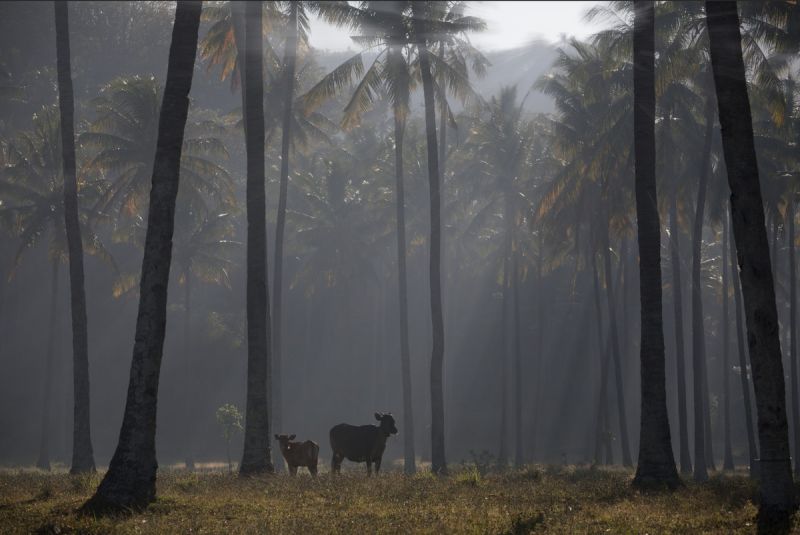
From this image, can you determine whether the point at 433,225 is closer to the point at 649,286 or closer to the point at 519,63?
the point at 649,286

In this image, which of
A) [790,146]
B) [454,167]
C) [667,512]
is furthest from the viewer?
[454,167]

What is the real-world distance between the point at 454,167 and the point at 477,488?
3677cm

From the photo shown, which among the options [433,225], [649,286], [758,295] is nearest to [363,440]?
[649,286]

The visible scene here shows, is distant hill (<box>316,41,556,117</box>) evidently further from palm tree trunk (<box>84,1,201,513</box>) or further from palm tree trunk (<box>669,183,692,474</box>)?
palm tree trunk (<box>84,1,201,513</box>)

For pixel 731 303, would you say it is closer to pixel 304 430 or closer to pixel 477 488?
pixel 304 430

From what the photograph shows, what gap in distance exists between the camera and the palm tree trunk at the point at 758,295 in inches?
439

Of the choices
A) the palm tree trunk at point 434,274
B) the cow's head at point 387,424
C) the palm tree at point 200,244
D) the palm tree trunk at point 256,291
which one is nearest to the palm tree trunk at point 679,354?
the palm tree trunk at point 434,274

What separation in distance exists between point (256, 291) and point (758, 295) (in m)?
11.4

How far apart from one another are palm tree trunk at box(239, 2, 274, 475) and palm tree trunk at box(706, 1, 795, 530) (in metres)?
10.7

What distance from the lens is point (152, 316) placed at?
13445mm

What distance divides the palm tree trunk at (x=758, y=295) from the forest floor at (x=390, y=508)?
555mm

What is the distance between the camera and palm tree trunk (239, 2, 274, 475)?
1911cm

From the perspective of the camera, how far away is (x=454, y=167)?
169 ft

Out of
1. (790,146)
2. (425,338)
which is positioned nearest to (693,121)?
(790,146)
